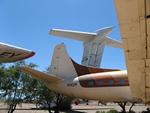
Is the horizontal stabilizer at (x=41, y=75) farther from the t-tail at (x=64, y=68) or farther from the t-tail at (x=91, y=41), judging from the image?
the t-tail at (x=91, y=41)

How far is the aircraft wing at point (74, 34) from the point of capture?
147 feet

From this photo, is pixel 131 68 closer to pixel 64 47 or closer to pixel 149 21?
pixel 149 21

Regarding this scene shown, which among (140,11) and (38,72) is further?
(38,72)

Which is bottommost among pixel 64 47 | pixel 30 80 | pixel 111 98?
pixel 111 98

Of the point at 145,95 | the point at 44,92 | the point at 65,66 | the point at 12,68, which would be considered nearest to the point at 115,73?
the point at 65,66

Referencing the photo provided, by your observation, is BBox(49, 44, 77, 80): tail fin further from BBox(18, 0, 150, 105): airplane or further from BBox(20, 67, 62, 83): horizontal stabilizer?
BBox(20, 67, 62, 83): horizontal stabilizer

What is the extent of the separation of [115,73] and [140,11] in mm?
17712

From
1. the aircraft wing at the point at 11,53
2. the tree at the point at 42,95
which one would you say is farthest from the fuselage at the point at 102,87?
the aircraft wing at the point at 11,53

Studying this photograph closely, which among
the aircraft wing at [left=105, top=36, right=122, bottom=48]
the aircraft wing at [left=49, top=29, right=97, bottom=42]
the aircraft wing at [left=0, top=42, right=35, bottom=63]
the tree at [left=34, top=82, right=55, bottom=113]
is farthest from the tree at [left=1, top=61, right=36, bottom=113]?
the aircraft wing at [left=105, top=36, right=122, bottom=48]

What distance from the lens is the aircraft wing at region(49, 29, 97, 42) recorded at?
44938 millimetres

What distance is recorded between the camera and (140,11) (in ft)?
11.1

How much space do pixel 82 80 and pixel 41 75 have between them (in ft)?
11.6

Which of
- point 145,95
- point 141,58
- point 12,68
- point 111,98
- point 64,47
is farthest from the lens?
point 64,47

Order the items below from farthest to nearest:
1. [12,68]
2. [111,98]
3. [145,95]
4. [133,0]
Result: [12,68]
[111,98]
[145,95]
[133,0]
